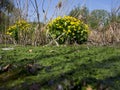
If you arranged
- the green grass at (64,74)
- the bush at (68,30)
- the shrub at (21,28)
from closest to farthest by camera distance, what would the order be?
the green grass at (64,74), the shrub at (21,28), the bush at (68,30)

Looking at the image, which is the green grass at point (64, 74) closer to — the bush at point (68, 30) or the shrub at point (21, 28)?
the shrub at point (21, 28)

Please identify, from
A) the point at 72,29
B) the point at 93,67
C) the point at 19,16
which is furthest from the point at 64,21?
the point at 93,67

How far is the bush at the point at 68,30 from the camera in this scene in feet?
27.5

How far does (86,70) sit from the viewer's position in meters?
2.90

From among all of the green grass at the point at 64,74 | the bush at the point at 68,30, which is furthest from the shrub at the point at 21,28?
the green grass at the point at 64,74

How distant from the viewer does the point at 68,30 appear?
861 centimetres

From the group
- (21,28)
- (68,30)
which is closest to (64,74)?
(21,28)

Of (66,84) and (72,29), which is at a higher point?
(72,29)

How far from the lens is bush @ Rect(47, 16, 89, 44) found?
8.38 metres

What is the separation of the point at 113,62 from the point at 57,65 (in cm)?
62

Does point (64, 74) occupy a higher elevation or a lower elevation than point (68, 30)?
lower

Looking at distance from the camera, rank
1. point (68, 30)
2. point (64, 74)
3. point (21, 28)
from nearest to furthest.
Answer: point (64, 74), point (21, 28), point (68, 30)

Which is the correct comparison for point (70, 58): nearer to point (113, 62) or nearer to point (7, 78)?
point (113, 62)

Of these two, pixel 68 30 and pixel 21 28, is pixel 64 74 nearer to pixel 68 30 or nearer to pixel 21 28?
pixel 21 28
